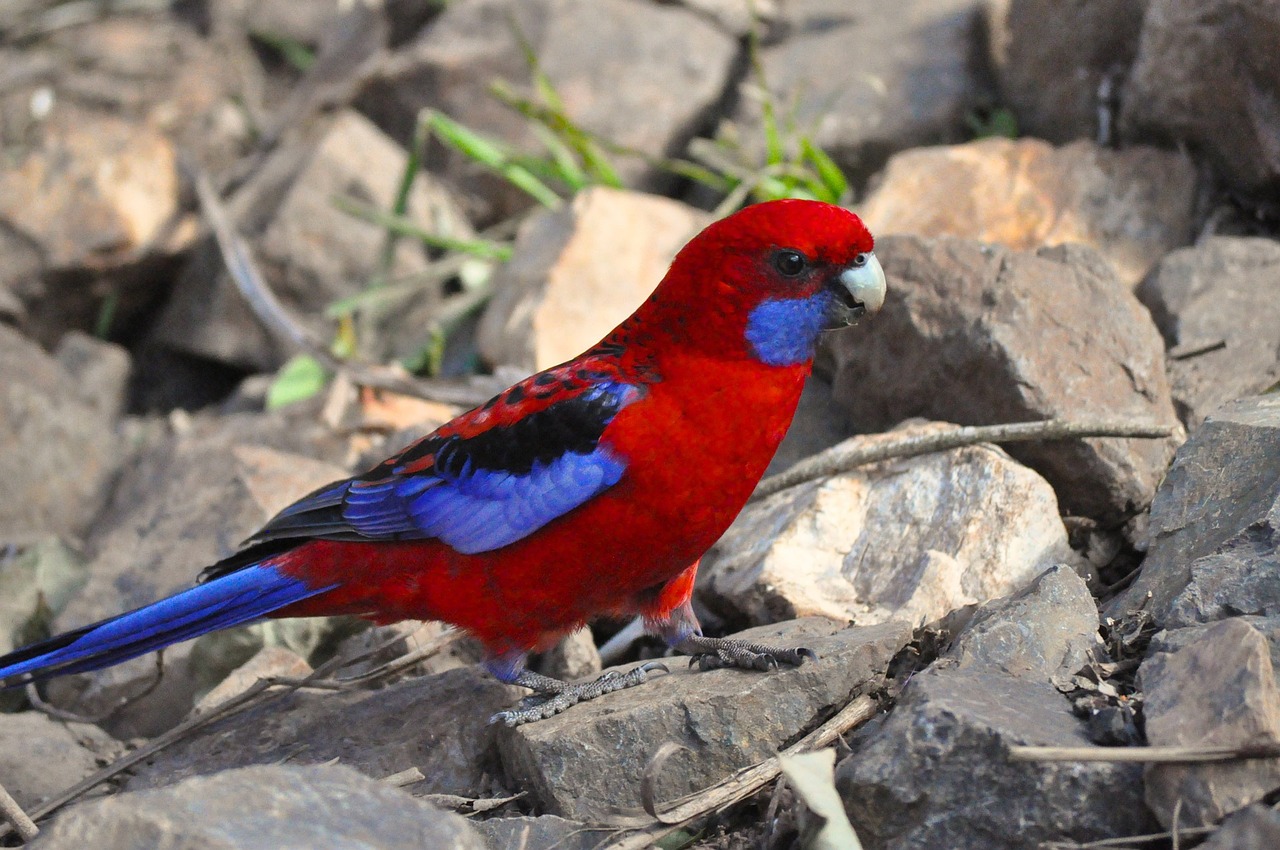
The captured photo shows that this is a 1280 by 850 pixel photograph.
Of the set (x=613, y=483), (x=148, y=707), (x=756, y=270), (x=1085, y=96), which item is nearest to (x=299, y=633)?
(x=148, y=707)

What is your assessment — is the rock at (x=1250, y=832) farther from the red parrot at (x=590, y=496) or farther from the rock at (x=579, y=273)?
the rock at (x=579, y=273)

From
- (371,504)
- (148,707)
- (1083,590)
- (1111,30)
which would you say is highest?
(1111,30)

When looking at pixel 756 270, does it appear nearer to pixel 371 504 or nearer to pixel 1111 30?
pixel 371 504

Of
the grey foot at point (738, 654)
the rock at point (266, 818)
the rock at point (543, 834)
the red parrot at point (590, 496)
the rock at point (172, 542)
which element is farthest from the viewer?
the rock at point (172, 542)

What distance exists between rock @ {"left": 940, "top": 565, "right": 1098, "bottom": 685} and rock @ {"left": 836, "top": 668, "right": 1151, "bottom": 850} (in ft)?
0.74

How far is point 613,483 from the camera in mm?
3371

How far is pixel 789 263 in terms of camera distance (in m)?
3.42

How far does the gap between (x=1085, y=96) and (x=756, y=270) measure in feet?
9.45

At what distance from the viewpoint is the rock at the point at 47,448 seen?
18.7 feet

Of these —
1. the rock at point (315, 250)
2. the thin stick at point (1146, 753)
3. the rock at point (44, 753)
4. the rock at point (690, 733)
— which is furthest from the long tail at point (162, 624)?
the rock at point (315, 250)

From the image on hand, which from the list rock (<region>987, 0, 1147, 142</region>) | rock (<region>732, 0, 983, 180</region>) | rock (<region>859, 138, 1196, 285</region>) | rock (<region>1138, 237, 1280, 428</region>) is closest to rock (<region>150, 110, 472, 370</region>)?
rock (<region>732, 0, 983, 180</region>)

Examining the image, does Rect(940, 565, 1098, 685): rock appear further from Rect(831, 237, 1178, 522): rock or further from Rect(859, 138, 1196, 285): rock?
Rect(859, 138, 1196, 285): rock

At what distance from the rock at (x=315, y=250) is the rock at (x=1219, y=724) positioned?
16.1 ft

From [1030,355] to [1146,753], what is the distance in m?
1.81
